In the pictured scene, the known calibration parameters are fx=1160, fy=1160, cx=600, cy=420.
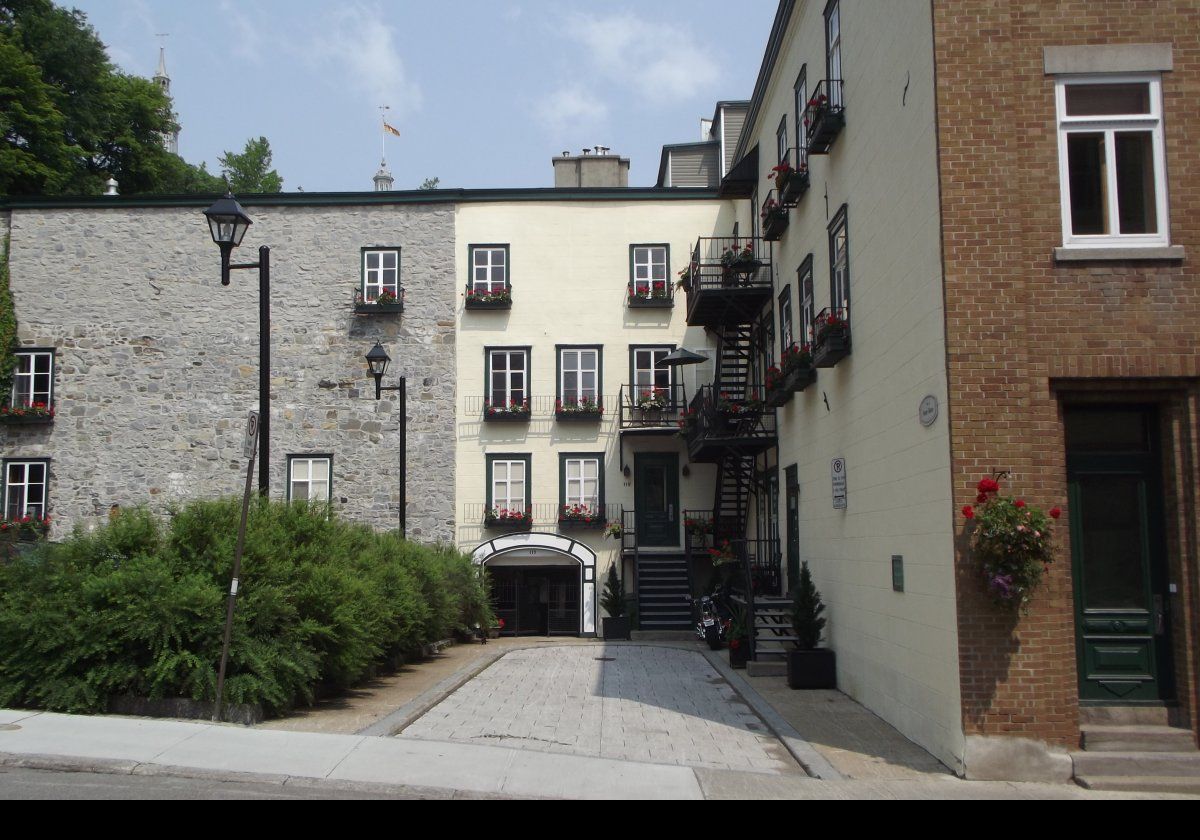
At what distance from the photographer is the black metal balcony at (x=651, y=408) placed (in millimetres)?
27188

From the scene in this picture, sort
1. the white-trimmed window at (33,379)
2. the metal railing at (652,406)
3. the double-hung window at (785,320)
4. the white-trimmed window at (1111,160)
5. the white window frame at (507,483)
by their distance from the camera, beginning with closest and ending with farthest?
the white-trimmed window at (1111,160) < the double-hung window at (785,320) < the metal railing at (652,406) < the white-trimmed window at (33,379) < the white window frame at (507,483)

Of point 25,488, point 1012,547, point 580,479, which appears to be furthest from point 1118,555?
point 25,488

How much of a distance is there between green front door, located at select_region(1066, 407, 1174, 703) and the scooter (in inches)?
440

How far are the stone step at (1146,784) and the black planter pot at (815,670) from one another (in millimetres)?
6190

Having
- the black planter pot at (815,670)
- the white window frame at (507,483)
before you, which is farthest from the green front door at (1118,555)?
the white window frame at (507,483)

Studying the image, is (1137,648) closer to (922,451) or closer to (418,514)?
(922,451)

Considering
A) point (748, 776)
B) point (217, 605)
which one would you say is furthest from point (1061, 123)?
point (217, 605)

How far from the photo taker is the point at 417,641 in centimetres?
1822

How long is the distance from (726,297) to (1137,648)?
13065mm

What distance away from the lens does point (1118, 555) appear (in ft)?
33.0

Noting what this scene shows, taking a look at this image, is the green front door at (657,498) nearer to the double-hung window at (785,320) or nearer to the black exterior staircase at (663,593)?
the black exterior staircase at (663,593)

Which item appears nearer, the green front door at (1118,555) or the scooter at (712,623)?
the green front door at (1118,555)

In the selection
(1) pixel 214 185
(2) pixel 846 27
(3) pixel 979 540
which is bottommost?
(3) pixel 979 540

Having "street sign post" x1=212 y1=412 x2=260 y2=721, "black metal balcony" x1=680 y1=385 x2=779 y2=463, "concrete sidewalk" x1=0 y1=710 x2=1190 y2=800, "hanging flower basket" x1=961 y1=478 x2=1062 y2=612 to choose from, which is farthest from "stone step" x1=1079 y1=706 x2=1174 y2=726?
"black metal balcony" x1=680 y1=385 x2=779 y2=463
